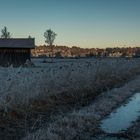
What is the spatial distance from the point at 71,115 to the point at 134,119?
1.89 m

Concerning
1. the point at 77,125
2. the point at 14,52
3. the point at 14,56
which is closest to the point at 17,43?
the point at 14,52

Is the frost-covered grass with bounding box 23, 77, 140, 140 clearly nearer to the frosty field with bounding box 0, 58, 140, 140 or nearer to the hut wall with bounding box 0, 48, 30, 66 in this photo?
the frosty field with bounding box 0, 58, 140, 140

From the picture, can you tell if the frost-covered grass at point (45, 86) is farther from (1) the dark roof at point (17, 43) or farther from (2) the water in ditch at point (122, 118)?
(1) the dark roof at point (17, 43)

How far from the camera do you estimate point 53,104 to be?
1350cm

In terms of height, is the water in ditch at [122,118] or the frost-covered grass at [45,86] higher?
the frost-covered grass at [45,86]

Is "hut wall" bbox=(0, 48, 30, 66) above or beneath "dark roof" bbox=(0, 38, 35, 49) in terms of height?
beneath

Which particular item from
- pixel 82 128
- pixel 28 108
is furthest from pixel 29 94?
pixel 82 128

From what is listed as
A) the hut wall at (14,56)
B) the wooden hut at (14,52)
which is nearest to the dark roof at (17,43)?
the wooden hut at (14,52)

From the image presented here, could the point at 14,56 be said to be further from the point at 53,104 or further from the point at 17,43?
the point at 53,104

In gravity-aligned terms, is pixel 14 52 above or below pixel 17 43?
below

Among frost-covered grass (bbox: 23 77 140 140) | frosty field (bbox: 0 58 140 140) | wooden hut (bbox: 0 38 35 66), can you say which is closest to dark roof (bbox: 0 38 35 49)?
wooden hut (bbox: 0 38 35 66)

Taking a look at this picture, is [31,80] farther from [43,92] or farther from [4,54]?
[4,54]

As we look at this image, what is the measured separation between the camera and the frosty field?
960 centimetres

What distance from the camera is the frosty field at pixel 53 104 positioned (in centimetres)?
960
